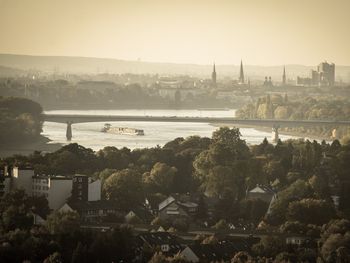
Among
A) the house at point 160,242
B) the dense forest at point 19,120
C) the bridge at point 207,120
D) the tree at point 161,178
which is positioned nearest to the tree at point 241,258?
the house at point 160,242

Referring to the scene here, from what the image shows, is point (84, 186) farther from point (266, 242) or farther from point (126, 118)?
point (126, 118)

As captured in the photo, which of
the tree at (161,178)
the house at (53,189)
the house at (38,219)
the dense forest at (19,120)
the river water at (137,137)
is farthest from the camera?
the river water at (137,137)

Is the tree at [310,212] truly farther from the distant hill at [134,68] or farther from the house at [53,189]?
the distant hill at [134,68]

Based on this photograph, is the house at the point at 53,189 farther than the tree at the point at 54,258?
Yes

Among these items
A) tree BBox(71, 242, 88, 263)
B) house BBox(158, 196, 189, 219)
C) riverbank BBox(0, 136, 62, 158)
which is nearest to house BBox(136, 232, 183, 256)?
tree BBox(71, 242, 88, 263)

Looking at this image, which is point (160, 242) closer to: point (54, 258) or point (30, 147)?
point (54, 258)

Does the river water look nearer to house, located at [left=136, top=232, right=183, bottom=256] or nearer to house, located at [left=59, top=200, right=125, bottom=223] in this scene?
house, located at [left=59, top=200, right=125, bottom=223]

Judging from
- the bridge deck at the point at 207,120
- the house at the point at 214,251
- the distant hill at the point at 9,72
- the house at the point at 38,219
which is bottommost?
the house at the point at 214,251
